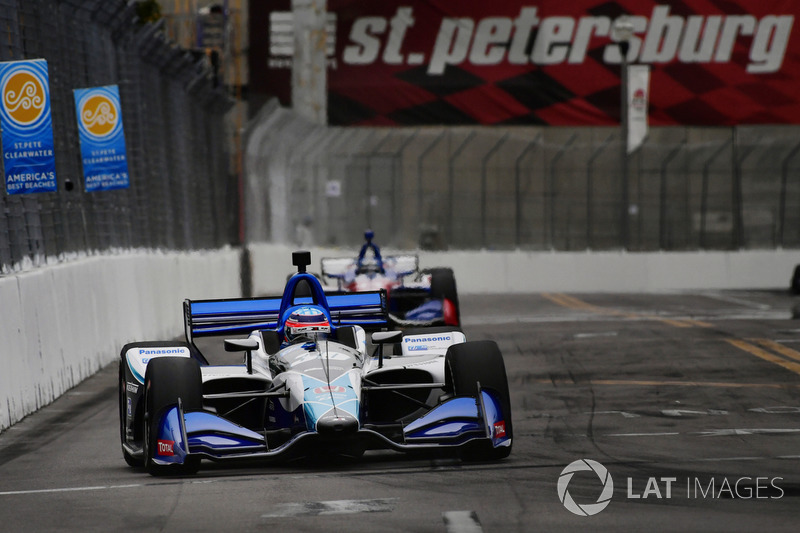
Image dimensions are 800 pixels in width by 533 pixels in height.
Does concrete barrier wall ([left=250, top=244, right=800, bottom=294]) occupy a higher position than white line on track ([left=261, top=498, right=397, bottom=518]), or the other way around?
white line on track ([left=261, top=498, right=397, bottom=518])

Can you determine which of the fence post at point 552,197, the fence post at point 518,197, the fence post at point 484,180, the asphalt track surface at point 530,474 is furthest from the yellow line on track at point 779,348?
the fence post at point 518,197

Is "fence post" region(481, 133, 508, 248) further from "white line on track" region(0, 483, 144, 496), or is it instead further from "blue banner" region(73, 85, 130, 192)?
"white line on track" region(0, 483, 144, 496)

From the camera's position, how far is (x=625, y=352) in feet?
56.4

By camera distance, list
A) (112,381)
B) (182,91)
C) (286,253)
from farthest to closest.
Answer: (286,253), (182,91), (112,381)

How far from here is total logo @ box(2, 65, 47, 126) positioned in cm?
1312

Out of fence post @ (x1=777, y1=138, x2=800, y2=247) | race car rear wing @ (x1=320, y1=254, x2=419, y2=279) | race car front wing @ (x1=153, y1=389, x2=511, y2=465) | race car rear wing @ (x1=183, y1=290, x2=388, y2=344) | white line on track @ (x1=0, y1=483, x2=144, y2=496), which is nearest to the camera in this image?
white line on track @ (x1=0, y1=483, x2=144, y2=496)

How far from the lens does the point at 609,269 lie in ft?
116

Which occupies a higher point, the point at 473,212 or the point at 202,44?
the point at 202,44

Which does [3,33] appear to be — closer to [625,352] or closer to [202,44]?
[625,352]

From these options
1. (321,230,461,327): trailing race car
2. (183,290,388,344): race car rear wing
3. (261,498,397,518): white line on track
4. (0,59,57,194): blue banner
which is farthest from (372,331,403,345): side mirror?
(321,230,461,327): trailing race car

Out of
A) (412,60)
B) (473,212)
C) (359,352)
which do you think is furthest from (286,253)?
(359,352)

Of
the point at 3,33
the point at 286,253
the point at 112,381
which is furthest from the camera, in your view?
the point at 286,253

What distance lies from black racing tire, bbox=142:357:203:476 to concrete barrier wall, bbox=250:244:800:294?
83.9 feet

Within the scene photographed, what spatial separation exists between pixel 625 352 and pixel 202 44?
123 ft
